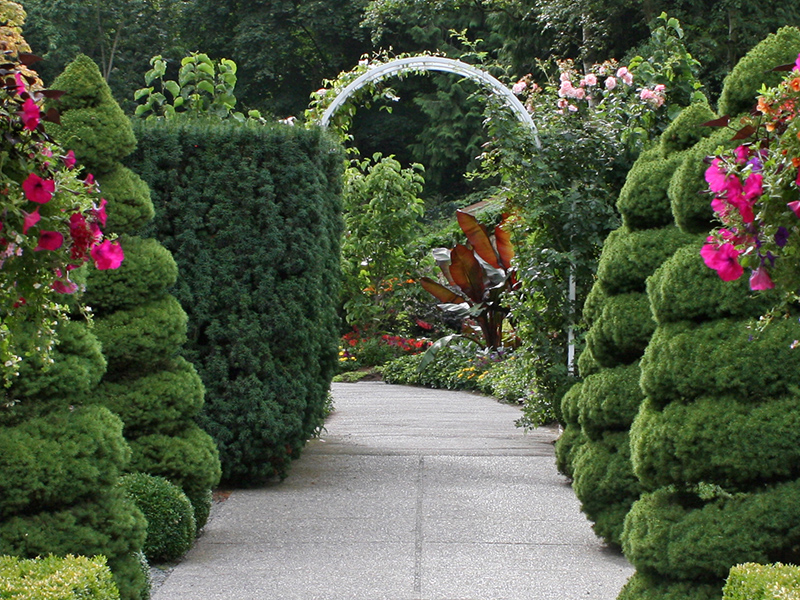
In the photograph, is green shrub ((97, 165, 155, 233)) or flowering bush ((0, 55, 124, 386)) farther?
green shrub ((97, 165, 155, 233))

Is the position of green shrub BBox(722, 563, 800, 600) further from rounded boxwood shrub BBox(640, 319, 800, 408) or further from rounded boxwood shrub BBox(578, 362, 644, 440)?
rounded boxwood shrub BBox(578, 362, 644, 440)

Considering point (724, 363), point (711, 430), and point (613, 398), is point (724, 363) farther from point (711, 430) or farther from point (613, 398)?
point (613, 398)

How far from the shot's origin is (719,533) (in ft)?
11.2

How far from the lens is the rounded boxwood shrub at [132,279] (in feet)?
16.3

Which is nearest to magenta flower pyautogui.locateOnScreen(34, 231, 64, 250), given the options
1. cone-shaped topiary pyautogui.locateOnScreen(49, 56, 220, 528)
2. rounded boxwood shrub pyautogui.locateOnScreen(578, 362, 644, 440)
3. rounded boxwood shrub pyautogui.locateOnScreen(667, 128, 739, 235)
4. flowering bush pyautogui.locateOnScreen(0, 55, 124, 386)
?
flowering bush pyautogui.locateOnScreen(0, 55, 124, 386)

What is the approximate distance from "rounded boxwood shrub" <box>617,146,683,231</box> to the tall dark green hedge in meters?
2.63

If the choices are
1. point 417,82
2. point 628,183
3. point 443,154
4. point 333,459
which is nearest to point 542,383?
point 333,459

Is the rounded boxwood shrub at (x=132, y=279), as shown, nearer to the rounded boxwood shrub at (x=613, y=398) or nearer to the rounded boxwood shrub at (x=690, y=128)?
the rounded boxwood shrub at (x=613, y=398)

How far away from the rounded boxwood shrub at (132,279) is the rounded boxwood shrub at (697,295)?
8.94ft

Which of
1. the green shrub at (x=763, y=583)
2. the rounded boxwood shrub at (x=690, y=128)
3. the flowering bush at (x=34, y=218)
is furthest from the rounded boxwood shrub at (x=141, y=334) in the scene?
the green shrub at (x=763, y=583)

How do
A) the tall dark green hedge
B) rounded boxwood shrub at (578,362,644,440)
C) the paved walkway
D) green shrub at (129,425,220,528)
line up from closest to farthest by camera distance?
the paved walkway, rounded boxwood shrub at (578,362,644,440), green shrub at (129,425,220,528), the tall dark green hedge

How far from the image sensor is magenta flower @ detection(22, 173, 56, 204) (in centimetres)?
227

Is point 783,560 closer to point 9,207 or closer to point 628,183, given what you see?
point 628,183

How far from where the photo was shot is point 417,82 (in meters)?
31.9
